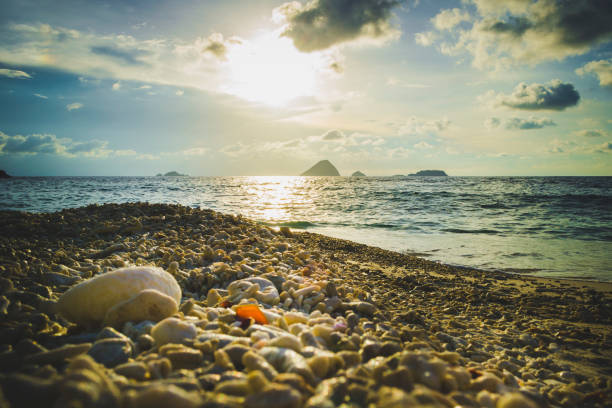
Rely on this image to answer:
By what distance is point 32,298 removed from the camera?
7.64 ft

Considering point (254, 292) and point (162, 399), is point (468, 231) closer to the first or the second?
point (254, 292)

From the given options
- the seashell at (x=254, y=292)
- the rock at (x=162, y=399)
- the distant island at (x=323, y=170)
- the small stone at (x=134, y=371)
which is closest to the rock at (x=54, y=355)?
the small stone at (x=134, y=371)

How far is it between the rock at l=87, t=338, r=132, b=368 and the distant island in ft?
568

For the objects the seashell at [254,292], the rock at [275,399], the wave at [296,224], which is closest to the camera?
the rock at [275,399]

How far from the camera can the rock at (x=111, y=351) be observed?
154 centimetres

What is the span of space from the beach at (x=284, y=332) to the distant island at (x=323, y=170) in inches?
6689

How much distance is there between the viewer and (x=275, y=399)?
1.08 meters

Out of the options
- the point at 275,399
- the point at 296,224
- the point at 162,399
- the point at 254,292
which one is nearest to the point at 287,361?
the point at 275,399

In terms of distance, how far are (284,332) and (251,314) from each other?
37cm

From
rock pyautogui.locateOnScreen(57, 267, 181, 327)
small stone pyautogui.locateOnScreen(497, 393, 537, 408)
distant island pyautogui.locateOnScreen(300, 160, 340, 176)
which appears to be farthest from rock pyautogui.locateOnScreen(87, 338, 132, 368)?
distant island pyautogui.locateOnScreen(300, 160, 340, 176)

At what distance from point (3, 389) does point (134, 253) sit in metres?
3.56

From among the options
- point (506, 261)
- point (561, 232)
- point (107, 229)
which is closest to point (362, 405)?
point (107, 229)

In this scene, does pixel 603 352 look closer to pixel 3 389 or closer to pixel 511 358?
pixel 511 358

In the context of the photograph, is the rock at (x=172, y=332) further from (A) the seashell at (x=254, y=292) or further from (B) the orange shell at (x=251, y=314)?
(A) the seashell at (x=254, y=292)
